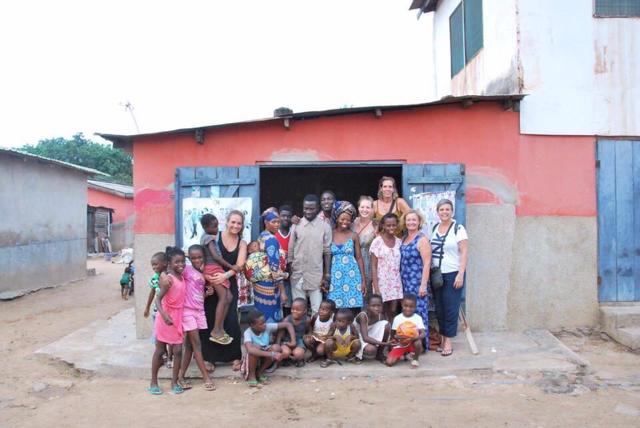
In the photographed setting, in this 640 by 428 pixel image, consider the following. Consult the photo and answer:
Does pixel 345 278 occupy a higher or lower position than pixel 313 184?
lower

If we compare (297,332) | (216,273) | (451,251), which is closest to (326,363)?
(297,332)

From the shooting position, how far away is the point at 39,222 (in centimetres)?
1173

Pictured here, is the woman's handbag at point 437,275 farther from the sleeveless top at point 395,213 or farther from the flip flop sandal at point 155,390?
the flip flop sandal at point 155,390

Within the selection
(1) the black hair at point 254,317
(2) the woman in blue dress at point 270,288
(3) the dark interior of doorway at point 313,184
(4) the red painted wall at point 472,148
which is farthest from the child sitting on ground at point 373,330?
(3) the dark interior of doorway at point 313,184

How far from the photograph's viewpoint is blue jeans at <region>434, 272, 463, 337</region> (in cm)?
533

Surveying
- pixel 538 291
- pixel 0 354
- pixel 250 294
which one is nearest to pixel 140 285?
pixel 250 294

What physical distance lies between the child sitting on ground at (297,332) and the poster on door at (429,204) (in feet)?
5.72

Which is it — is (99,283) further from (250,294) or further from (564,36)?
(564,36)

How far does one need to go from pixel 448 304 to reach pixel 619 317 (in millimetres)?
2048

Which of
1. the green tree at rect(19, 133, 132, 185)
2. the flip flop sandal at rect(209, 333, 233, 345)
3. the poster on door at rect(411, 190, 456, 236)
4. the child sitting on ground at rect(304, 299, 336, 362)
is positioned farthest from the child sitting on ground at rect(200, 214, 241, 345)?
the green tree at rect(19, 133, 132, 185)

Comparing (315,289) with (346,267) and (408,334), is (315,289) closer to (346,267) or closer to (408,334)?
(346,267)

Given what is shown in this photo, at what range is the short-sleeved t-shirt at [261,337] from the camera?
187 inches

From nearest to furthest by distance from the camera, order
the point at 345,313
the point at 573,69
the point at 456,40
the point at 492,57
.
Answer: the point at 345,313, the point at 573,69, the point at 492,57, the point at 456,40

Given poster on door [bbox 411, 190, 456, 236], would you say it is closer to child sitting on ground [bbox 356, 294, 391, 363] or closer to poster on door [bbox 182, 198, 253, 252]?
child sitting on ground [bbox 356, 294, 391, 363]
